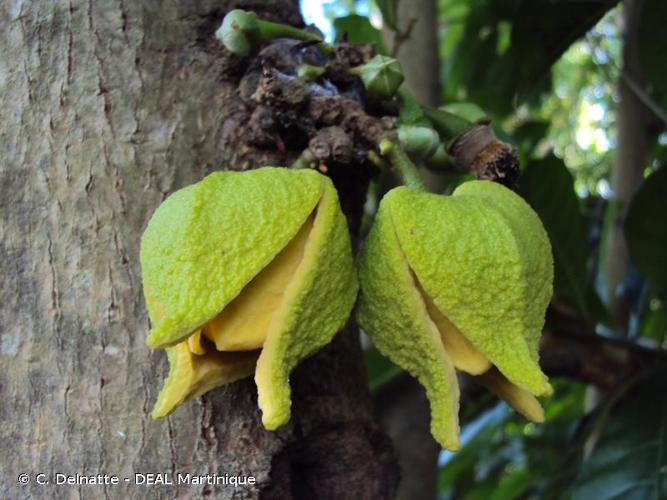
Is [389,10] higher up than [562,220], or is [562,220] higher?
[389,10]

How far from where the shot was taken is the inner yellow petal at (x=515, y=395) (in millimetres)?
767

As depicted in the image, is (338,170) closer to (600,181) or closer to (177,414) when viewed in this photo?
(177,414)

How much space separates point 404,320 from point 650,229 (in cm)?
84

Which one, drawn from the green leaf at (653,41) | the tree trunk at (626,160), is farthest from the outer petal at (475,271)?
the tree trunk at (626,160)

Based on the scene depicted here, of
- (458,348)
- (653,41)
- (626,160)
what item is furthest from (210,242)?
(626,160)

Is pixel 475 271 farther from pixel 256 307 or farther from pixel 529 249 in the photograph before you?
pixel 256 307

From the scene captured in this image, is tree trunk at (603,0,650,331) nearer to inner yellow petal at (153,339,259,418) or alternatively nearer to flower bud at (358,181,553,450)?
flower bud at (358,181,553,450)

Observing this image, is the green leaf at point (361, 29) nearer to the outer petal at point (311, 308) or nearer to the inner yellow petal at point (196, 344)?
the outer petal at point (311, 308)

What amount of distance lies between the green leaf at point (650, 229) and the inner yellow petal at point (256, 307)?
2.78 ft

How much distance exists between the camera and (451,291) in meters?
0.71

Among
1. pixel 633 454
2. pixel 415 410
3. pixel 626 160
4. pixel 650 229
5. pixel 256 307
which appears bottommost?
pixel 415 410

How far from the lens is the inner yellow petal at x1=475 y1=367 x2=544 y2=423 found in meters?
→ 0.77

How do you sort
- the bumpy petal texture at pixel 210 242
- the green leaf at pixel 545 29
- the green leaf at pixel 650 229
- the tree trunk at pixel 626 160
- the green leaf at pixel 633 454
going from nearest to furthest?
the bumpy petal texture at pixel 210 242 < the green leaf at pixel 633 454 < the green leaf at pixel 650 229 < the green leaf at pixel 545 29 < the tree trunk at pixel 626 160

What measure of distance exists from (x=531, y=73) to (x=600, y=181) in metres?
1.72
